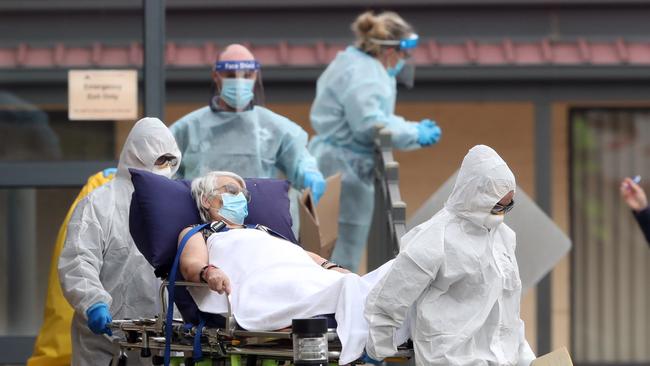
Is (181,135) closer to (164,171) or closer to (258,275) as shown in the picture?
(164,171)

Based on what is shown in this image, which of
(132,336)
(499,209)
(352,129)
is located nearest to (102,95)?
(352,129)

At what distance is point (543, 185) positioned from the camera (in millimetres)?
Result: 11891

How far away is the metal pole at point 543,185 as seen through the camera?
11.9 meters

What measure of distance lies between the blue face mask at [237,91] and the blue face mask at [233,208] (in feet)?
5.18

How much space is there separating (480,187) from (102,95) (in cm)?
377

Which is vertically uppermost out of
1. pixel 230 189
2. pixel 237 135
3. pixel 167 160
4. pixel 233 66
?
pixel 233 66

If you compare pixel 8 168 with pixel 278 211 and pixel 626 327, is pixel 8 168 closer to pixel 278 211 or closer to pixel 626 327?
pixel 278 211

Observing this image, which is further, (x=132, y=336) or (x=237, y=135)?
(x=237, y=135)

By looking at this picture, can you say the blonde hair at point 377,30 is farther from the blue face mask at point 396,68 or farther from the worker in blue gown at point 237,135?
the worker in blue gown at point 237,135

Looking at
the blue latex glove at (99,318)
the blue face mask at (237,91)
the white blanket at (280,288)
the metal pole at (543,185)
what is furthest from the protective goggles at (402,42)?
the blue latex glove at (99,318)

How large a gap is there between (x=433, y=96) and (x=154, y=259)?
527cm

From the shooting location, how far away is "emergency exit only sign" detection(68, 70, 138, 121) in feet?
31.5

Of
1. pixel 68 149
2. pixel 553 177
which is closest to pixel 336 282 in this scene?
pixel 68 149

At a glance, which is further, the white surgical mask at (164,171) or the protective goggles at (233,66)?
the protective goggles at (233,66)
